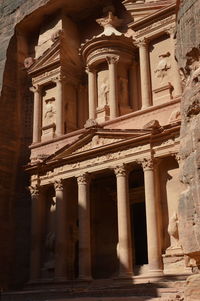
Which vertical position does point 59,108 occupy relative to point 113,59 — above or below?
below

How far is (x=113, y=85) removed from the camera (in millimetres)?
20203

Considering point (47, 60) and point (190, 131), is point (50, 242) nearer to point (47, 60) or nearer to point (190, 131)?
point (47, 60)

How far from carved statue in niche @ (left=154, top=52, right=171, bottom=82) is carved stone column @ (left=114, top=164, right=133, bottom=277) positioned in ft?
15.4

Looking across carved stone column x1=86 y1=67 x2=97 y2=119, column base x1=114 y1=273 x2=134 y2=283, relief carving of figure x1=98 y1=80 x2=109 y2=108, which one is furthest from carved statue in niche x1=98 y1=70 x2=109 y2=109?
column base x1=114 y1=273 x2=134 y2=283

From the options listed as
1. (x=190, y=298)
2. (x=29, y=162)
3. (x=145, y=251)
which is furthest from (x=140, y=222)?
(x=190, y=298)

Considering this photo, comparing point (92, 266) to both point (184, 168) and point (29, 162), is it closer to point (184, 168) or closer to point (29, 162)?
point (29, 162)

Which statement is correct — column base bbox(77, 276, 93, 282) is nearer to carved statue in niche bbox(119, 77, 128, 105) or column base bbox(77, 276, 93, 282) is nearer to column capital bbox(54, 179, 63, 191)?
column capital bbox(54, 179, 63, 191)

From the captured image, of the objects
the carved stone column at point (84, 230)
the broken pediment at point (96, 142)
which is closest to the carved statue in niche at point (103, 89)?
the broken pediment at point (96, 142)

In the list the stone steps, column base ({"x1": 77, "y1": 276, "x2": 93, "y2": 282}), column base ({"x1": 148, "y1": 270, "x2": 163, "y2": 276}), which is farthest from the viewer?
column base ({"x1": 77, "y1": 276, "x2": 93, "y2": 282})

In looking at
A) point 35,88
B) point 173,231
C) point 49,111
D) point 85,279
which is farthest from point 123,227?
point 35,88

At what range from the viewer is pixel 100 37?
2047 cm

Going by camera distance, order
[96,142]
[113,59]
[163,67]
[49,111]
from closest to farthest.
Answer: [96,142] < [163,67] < [113,59] < [49,111]

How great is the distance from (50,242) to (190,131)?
15.3 m

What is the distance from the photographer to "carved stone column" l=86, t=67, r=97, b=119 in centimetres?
2061
